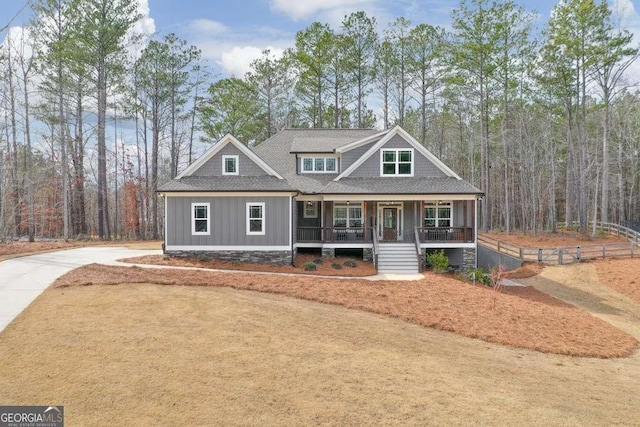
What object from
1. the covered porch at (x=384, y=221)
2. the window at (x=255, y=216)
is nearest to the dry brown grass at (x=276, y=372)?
the window at (x=255, y=216)

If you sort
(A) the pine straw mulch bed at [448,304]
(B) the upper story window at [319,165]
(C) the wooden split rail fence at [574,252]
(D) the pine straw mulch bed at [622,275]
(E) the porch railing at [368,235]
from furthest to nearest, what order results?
1. (B) the upper story window at [319,165]
2. (C) the wooden split rail fence at [574,252]
3. (E) the porch railing at [368,235]
4. (D) the pine straw mulch bed at [622,275]
5. (A) the pine straw mulch bed at [448,304]

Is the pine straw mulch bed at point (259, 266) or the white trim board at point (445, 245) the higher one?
the white trim board at point (445, 245)

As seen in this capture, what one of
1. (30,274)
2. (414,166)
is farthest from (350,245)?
(30,274)

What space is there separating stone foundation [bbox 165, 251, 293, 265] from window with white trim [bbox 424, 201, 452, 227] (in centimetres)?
820

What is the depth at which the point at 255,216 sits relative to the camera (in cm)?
1875

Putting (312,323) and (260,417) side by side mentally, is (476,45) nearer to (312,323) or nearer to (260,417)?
(312,323)

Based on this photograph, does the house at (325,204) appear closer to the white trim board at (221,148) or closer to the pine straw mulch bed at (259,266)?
the white trim board at (221,148)

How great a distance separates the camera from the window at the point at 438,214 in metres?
21.8

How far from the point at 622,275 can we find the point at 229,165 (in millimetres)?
19934

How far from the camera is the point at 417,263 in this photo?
18.9 meters

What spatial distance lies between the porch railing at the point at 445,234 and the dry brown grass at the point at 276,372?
409 inches

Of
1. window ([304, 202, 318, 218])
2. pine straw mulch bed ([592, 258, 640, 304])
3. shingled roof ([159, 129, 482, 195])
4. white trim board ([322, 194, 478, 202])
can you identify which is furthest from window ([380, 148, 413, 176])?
pine straw mulch bed ([592, 258, 640, 304])

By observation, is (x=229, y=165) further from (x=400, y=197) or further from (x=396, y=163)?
(x=396, y=163)

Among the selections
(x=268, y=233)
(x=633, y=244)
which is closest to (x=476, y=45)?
(x=633, y=244)
